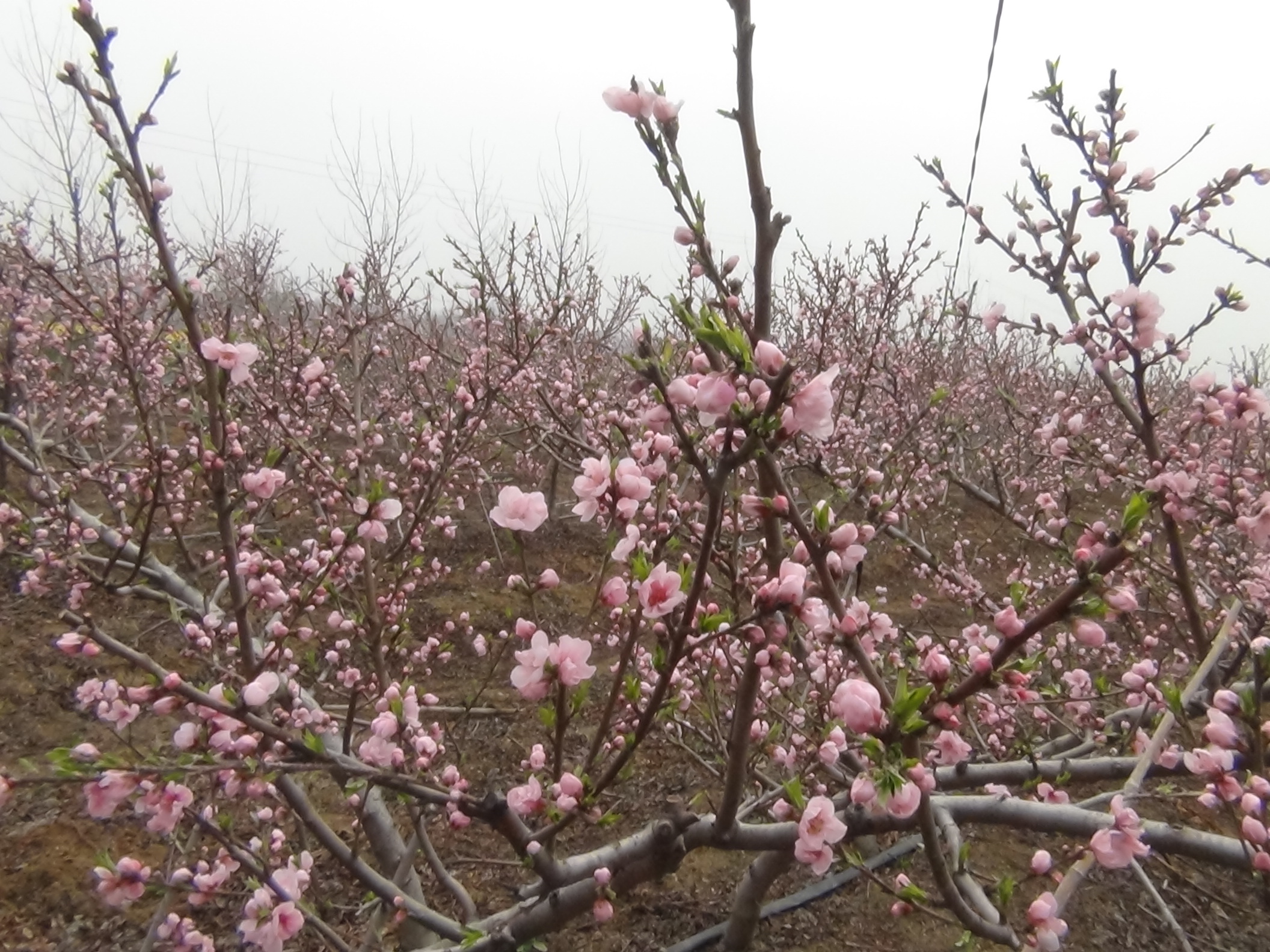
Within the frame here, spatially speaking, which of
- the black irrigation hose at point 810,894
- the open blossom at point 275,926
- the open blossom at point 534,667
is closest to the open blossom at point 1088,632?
the open blossom at point 534,667

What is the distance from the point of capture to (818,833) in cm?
152

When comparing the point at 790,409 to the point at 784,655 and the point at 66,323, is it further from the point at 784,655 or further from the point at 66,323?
the point at 66,323

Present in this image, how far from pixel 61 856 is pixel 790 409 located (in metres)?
5.30

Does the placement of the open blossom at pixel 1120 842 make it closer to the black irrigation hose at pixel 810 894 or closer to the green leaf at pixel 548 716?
the green leaf at pixel 548 716

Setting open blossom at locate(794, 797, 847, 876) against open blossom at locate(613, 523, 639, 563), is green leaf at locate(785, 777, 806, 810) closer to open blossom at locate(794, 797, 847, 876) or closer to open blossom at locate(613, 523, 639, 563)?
open blossom at locate(794, 797, 847, 876)

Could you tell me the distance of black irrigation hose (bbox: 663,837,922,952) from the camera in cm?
369

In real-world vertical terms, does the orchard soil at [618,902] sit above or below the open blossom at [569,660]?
below

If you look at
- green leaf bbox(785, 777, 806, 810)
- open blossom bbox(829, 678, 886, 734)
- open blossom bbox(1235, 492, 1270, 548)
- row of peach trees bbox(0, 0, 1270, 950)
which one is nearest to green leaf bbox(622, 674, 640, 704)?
row of peach trees bbox(0, 0, 1270, 950)

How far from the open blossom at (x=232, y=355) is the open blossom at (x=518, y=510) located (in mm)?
920

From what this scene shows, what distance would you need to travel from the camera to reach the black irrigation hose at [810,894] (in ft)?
12.1

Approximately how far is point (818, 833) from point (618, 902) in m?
3.01

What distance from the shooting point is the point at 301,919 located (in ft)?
6.08

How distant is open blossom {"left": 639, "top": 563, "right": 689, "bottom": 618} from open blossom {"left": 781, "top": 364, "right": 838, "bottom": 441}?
0.37 metres

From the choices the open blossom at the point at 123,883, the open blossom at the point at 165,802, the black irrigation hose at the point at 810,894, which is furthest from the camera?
the black irrigation hose at the point at 810,894
